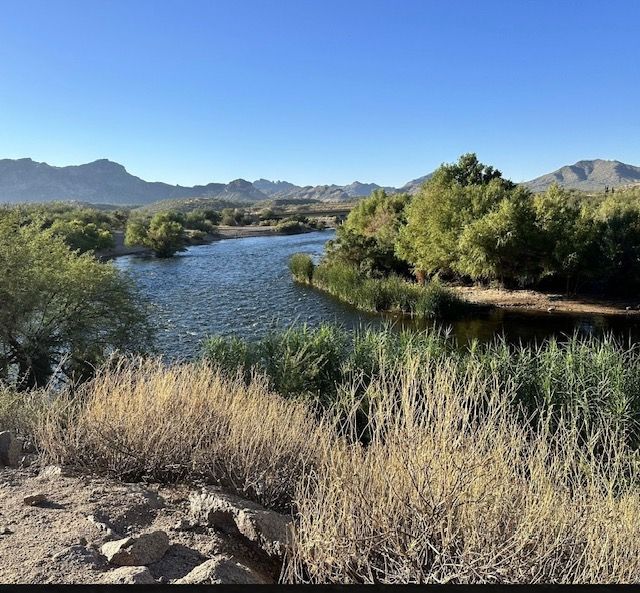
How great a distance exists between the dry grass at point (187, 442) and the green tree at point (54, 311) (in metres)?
7.24

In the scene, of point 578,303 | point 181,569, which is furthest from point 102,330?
point 578,303

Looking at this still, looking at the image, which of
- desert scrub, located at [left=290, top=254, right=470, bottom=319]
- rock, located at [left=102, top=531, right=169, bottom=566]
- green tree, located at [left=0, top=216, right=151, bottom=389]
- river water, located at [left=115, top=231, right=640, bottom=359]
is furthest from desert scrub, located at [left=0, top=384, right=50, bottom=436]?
desert scrub, located at [left=290, top=254, right=470, bottom=319]

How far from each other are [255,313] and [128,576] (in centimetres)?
2040

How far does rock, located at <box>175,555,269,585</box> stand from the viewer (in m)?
2.55

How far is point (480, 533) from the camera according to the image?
263cm

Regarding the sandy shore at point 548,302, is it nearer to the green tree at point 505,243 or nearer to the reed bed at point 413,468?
the green tree at point 505,243

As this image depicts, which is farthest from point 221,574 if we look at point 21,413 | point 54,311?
point 54,311

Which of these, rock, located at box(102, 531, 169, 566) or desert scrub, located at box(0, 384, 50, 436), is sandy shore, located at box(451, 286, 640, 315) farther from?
rock, located at box(102, 531, 169, 566)

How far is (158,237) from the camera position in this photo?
168 ft

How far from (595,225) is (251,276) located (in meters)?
20.2

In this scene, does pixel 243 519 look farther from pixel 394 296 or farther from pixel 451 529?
pixel 394 296

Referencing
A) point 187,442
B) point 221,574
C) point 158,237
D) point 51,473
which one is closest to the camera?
point 221,574

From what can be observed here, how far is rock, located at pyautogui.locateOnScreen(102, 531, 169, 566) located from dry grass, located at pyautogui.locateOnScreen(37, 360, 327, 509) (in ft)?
3.81
